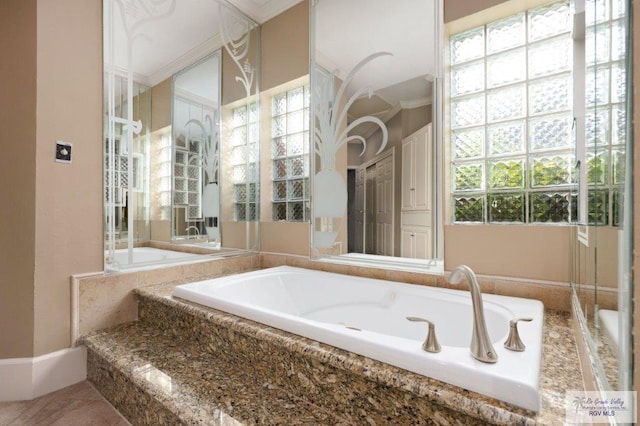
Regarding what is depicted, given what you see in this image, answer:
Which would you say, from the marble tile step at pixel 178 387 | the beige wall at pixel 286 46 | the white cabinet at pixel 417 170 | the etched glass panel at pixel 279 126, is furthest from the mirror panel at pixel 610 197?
the etched glass panel at pixel 279 126

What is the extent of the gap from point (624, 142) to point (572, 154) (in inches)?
49.1

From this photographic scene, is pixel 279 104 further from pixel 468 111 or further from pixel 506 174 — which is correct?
pixel 506 174

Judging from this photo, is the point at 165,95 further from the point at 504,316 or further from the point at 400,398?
the point at 504,316

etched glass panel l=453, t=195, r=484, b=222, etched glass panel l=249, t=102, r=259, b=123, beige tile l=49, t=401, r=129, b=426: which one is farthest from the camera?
etched glass panel l=249, t=102, r=259, b=123

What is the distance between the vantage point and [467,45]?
179cm

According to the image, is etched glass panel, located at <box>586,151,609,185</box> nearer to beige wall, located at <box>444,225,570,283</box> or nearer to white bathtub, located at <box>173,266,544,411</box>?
white bathtub, located at <box>173,266,544,411</box>

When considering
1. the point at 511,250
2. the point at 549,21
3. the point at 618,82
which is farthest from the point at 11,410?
the point at 549,21

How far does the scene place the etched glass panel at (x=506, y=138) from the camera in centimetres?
163

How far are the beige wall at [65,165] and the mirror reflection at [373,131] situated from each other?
1420 mm

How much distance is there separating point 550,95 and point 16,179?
2765 mm

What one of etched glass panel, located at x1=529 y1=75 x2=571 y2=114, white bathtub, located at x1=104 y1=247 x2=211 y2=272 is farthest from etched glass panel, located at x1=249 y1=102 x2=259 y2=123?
etched glass panel, located at x1=529 y1=75 x2=571 y2=114

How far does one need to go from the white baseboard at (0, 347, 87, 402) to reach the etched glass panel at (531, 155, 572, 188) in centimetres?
267

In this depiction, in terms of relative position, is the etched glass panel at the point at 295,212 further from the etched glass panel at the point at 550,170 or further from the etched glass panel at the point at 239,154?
the etched glass panel at the point at 550,170

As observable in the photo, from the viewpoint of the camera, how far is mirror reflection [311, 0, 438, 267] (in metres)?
1.88
